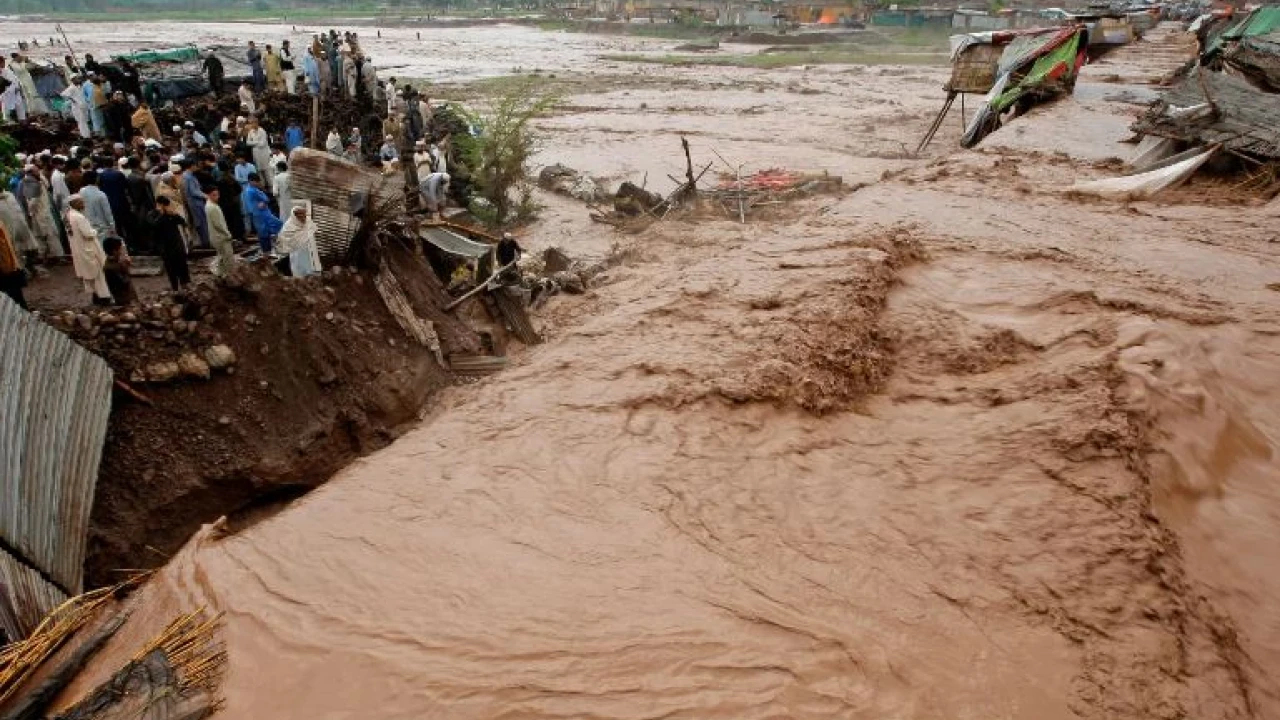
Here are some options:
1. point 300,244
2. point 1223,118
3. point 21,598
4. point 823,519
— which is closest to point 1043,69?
point 1223,118

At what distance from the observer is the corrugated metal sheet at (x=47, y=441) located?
4859 millimetres

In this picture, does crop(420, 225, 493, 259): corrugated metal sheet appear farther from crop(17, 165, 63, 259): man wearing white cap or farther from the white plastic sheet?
the white plastic sheet

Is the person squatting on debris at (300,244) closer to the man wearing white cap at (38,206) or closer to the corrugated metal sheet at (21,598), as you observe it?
the man wearing white cap at (38,206)

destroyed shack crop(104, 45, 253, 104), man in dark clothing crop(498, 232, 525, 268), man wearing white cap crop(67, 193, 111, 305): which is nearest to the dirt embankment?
man wearing white cap crop(67, 193, 111, 305)

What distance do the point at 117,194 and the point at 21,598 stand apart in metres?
6.32

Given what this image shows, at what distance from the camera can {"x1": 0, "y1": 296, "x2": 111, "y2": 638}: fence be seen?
4.66 meters

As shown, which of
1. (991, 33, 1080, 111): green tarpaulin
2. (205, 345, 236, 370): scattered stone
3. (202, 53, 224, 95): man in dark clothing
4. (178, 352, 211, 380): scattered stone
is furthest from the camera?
(991, 33, 1080, 111): green tarpaulin

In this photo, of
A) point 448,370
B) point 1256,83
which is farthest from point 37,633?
point 1256,83

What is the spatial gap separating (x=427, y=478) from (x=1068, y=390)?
5.05 metres

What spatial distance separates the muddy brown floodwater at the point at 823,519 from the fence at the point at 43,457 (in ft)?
2.49

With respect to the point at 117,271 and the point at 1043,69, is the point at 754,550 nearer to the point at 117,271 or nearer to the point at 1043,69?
the point at 117,271

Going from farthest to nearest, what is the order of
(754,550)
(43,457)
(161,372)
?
(161,372) < (43,457) < (754,550)

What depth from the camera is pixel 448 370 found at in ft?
28.0

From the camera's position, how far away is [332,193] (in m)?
8.45
